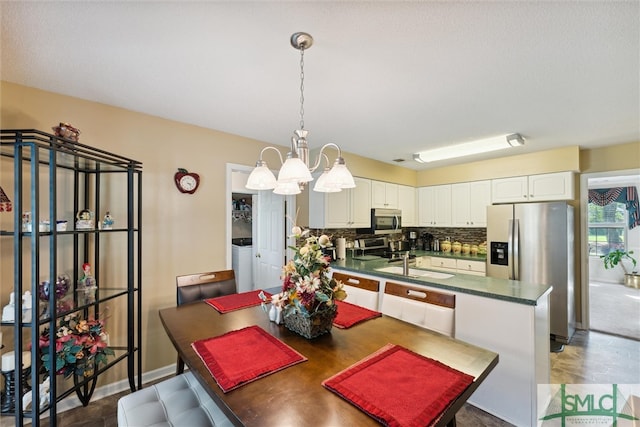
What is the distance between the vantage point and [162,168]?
2.51 m

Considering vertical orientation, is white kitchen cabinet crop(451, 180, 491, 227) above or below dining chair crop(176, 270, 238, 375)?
above

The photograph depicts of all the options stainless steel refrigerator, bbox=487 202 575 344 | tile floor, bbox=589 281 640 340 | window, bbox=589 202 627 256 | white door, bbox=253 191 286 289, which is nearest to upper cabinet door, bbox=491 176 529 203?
stainless steel refrigerator, bbox=487 202 575 344

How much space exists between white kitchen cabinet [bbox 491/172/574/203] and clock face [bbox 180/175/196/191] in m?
3.97

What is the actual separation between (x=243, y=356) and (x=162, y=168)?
201cm

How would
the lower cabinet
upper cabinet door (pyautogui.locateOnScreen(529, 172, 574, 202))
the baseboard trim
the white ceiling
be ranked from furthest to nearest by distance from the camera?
upper cabinet door (pyautogui.locateOnScreen(529, 172, 574, 202)), the baseboard trim, the lower cabinet, the white ceiling

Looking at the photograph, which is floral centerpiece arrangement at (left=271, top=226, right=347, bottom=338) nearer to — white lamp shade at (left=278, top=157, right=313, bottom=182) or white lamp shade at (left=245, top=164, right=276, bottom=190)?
white lamp shade at (left=278, top=157, right=313, bottom=182)

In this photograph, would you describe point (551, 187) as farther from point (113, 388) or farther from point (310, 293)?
point (113, 388)

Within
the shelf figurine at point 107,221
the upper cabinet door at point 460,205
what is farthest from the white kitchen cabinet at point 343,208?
the shelf figurine at point 107,221

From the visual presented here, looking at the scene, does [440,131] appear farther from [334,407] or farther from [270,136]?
[334,407]

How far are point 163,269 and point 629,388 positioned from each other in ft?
13.7

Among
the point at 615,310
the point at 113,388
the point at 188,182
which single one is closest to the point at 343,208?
the point at 188,182

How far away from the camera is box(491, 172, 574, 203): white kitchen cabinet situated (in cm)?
337

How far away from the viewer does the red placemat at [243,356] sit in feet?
3.45

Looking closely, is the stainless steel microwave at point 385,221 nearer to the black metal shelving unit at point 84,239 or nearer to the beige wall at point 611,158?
the beige wall at point 611,158
